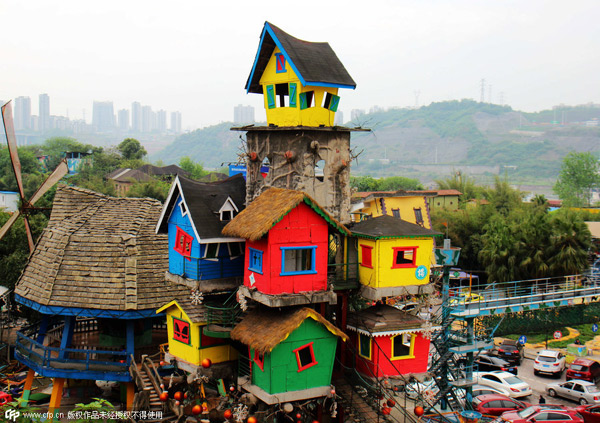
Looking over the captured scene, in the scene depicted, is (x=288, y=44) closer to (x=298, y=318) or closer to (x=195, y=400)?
(x=298, y=318)

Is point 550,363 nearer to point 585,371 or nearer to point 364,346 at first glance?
point 585,371

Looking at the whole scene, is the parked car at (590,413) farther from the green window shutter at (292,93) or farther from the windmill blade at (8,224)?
the windmill blade at (8,224)

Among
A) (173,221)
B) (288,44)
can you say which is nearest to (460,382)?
(173,221)

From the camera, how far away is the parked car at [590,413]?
112 feet

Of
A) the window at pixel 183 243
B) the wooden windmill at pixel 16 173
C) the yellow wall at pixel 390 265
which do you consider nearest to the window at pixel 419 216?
the yellow wall at pixel 390 265

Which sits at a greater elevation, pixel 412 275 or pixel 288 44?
pixel 288 44

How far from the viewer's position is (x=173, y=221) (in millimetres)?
28016

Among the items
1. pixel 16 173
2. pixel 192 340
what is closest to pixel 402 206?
pixel 192 340

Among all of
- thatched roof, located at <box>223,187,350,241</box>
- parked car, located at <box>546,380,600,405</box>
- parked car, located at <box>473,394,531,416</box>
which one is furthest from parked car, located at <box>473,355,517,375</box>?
thatched roof, located at <box>223,187,350,241</box>

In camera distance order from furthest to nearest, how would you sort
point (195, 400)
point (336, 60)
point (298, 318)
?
point (336, 60) < point (195, 400) < point (298, 318)

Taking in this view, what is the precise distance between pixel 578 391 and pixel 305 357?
2209 centimetres

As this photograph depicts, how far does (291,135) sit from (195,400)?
11.4m

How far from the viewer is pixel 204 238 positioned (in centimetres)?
2497

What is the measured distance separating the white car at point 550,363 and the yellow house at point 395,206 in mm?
18268
